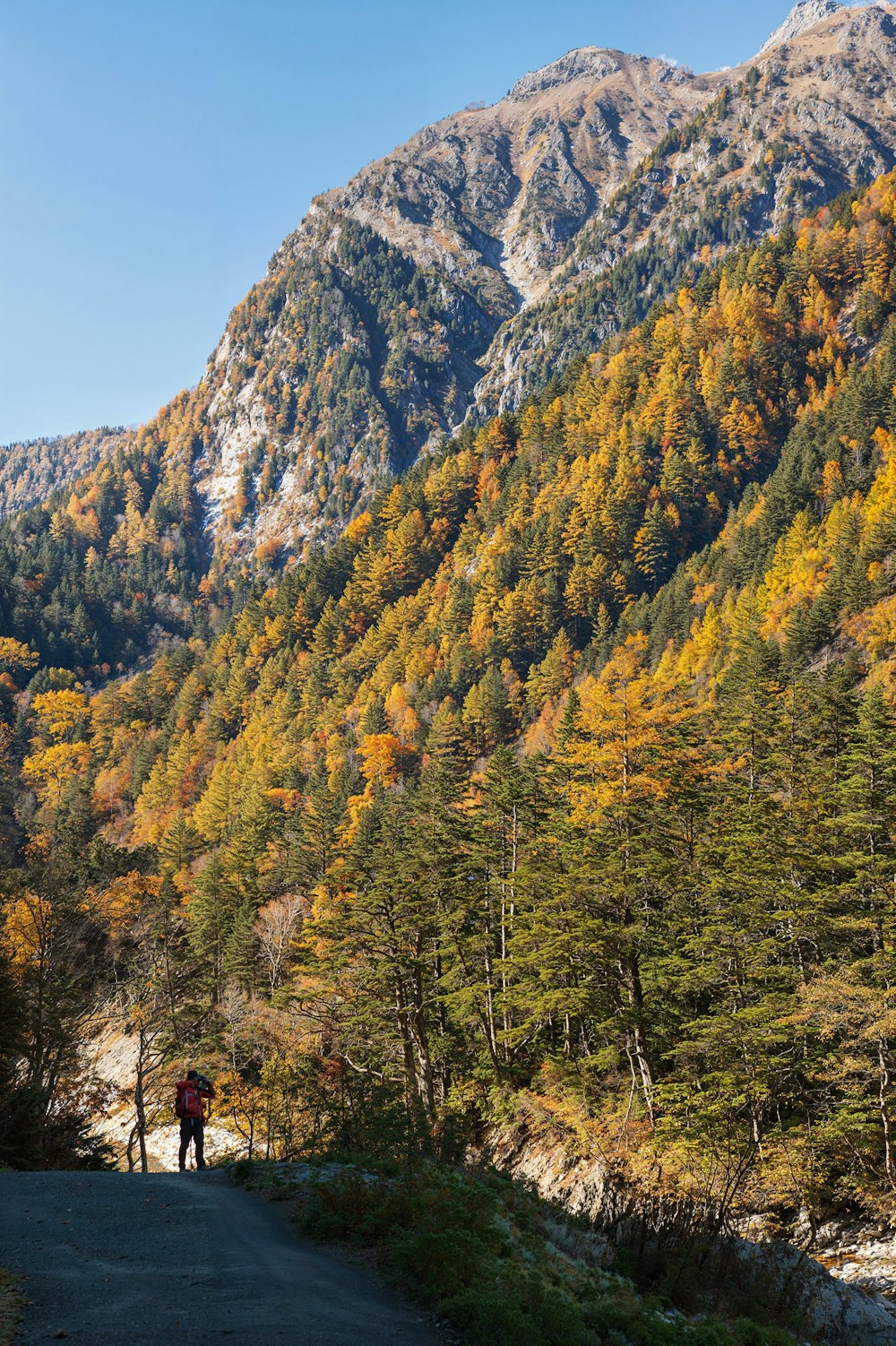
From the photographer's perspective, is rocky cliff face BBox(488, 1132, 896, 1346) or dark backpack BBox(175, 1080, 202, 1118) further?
dark backpack BBox(175, 1080, 202, 1118)

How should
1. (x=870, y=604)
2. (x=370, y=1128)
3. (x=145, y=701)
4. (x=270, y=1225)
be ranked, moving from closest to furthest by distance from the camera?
(x=270, y=1225)
(x=370, y=1128)
(x=870, y=604)
(x=145, y=701)

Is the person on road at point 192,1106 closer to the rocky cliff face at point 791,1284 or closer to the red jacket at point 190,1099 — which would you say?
the red jacket at point 190,1099

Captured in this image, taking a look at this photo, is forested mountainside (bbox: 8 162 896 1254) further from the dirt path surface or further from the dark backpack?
the dirt path surface

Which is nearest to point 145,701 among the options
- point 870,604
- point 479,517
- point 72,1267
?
point 479,517

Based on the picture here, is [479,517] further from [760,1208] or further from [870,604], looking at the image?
[760,1208]

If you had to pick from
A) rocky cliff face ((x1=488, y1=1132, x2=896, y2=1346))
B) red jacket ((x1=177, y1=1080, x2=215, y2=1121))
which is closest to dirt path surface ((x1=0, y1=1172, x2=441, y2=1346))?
red jacket ((x1=177, y1=1080, x2=215, y2=1121))

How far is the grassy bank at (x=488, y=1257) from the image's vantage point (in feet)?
24.9

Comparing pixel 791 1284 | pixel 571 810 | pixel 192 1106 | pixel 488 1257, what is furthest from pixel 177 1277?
pixel 571 810

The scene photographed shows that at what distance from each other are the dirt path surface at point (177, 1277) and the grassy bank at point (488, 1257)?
41 centimetres

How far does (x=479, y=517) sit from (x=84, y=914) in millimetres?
117977

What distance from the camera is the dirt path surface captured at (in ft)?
21.5

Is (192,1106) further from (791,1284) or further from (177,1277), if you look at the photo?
(791,1284)

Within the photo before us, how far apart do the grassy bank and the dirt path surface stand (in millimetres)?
414

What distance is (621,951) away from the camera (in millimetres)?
27312
